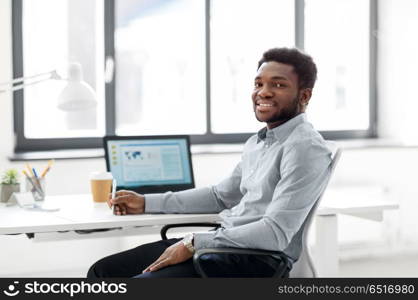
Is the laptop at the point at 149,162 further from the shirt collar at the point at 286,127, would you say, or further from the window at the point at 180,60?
the window at the point at 180,60

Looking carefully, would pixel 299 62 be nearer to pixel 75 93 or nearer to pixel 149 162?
pixel 149 162

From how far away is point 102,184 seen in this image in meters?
3.07

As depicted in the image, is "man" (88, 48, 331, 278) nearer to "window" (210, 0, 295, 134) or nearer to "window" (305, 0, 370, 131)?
"window" (210, 0, 295, 134)

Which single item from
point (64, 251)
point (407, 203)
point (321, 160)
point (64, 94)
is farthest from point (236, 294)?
point (407, 203)

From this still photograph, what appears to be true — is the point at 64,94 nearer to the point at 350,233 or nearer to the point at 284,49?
the point at 284,49

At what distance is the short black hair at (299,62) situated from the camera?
2532 millimetres

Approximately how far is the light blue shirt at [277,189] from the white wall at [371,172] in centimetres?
174

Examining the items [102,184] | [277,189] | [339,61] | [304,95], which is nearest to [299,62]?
[304,95]

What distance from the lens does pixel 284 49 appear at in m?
2.55

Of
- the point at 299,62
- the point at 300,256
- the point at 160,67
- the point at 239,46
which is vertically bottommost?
the point at 300,256

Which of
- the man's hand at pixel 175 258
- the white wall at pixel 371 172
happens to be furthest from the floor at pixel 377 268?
the man's hand at pixel 175 258

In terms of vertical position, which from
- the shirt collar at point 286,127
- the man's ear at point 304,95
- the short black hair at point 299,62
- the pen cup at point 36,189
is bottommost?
the pen cup at point 36,189

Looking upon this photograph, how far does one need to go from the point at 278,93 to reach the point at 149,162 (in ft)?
2.76

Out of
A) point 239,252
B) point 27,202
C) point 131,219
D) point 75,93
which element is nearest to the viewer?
point 239,252
